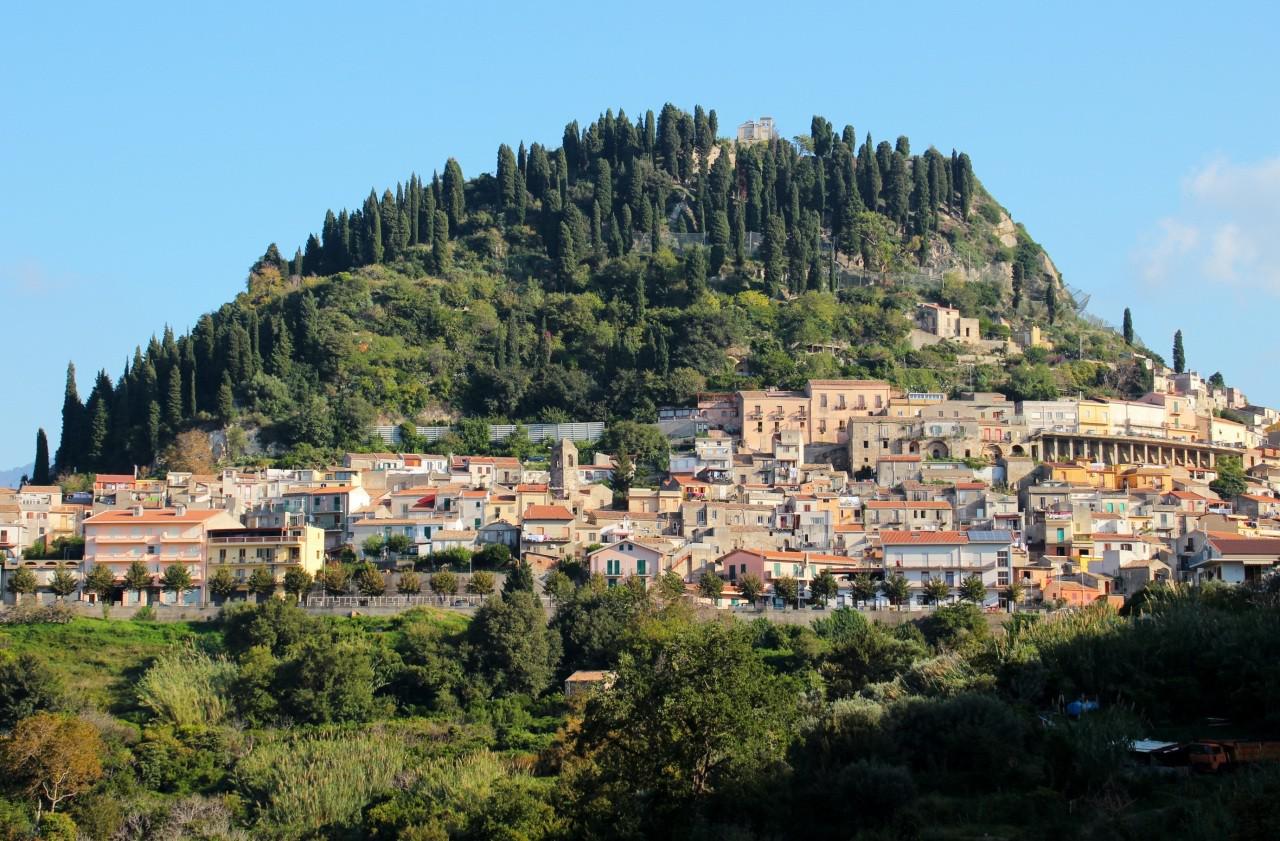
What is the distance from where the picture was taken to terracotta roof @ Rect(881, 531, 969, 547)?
217 ft

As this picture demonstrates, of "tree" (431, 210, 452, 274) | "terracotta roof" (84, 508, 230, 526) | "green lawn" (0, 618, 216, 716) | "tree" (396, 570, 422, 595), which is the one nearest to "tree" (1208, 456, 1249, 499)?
"tree" (396, 570, 422, 595)

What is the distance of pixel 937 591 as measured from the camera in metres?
63.4

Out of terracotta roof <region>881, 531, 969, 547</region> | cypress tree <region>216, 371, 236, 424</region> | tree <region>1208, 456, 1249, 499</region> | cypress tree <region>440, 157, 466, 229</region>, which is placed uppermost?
cypress tree <region>440, 157, 466, 229</region>

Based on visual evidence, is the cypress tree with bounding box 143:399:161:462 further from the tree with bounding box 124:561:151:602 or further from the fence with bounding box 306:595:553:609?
the fence with bounding box 306:595:553:609

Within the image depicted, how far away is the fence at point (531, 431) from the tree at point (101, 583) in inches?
921

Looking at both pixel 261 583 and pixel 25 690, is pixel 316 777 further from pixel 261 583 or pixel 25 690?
pixel 261 583

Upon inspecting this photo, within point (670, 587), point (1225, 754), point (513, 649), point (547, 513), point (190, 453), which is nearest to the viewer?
point (1225, 754)

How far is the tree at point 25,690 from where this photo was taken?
53531 millimetres

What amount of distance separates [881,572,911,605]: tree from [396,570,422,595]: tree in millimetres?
15655

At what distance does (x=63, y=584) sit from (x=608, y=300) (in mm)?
41570

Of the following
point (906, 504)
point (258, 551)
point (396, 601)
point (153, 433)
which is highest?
point (153, 433)

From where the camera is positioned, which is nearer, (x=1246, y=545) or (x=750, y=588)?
(x=1246, y=545)

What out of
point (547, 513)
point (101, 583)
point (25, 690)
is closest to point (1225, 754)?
point (25, 690)

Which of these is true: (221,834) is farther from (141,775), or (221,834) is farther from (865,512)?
(865,512)
